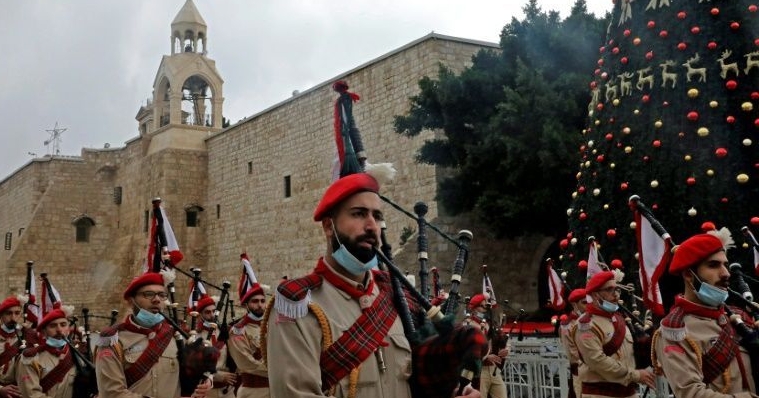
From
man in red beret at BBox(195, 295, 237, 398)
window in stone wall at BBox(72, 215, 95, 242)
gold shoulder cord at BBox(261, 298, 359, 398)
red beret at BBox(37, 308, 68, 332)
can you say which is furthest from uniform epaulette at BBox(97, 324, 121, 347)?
window in stone wall at BBox(72, 215, 95, 242)

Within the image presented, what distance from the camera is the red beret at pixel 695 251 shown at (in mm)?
4383

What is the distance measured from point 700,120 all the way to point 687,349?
4.09 meters

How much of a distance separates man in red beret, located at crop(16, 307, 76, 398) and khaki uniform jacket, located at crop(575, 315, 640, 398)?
178 inches

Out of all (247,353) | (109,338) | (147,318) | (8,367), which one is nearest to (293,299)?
(109,338)

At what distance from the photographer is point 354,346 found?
2.91 meters

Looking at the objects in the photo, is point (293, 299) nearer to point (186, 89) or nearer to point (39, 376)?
point (39, 376)

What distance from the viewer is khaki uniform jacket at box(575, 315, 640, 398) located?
6215 millimetres

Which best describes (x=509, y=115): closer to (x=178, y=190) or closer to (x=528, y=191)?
(x=528, y=191)

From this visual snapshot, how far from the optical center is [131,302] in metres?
6.26

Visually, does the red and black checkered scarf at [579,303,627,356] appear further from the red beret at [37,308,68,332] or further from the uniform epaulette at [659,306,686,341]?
the red beret at [37,308,68,332]

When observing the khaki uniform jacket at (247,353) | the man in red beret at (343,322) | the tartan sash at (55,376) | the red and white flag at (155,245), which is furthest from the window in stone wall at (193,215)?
the man in red beret at (343,322)

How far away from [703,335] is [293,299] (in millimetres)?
2470

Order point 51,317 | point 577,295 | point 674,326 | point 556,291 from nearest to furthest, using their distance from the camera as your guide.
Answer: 1. point 674,326
2. point 51,317
3. point 577,295
4. point 556,291

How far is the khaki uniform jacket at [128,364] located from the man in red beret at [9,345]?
2.67 meters
